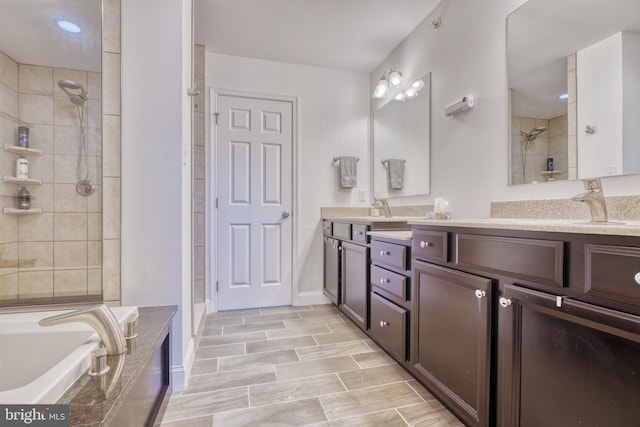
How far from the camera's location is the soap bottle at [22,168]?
1613mm

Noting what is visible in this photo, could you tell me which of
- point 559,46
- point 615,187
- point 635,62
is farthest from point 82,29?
point 615,187

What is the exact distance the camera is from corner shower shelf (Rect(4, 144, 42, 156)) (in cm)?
157

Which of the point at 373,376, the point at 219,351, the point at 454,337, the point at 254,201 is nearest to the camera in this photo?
the point at 454,337

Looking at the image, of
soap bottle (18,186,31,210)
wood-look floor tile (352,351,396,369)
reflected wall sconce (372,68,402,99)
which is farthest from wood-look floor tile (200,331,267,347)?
reflected wall sconce (372,68,402,99)

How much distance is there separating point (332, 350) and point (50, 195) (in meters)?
1.94

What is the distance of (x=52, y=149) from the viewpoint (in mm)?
1628

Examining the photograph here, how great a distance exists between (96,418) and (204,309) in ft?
6.78

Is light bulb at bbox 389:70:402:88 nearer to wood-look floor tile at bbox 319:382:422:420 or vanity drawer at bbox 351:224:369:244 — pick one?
vanity drawer at bbox 351:224:369:244

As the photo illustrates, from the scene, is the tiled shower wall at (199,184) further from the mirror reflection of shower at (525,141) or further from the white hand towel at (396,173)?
the mirror reflection of shower at (525,141)

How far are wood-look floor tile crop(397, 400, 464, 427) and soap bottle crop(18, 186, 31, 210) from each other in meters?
2.23

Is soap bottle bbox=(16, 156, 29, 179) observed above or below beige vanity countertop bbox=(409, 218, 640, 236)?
above

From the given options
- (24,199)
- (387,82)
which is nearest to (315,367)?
(24,199)

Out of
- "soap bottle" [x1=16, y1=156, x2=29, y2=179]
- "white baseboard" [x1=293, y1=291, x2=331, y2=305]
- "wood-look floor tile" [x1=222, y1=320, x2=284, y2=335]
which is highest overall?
"soap bottle" [x1=16, y1=156, x2=29, y2=179]

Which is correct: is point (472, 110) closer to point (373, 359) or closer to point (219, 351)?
point (373, 359)
